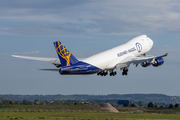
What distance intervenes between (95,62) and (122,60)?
10.8 meters

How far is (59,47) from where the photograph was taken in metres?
65.6

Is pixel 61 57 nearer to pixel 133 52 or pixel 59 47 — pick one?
pixel 59 47

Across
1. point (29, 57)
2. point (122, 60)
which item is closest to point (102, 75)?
point (122, 60)

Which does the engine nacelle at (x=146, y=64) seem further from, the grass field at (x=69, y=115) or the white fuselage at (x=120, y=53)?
the grass field at (x=69, y=115)

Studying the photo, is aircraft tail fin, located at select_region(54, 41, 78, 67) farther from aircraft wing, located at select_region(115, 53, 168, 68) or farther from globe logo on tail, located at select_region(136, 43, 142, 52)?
globe logo on tail, located at select_region(136, 43, 142, 52)

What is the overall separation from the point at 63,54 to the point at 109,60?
13.2 meters

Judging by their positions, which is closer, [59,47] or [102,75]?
[59,47]

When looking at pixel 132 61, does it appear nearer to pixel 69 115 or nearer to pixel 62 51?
pixel 62 51

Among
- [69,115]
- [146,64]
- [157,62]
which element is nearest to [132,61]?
[146,64]

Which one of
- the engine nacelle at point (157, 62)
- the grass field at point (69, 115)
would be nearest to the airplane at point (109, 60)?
the engine nacelle at point (157, 62)

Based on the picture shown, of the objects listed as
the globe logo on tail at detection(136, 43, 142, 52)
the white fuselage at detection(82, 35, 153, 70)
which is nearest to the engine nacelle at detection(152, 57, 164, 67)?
the white fuselage at detection(82, 35, 153, 70)

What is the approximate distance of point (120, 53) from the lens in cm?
7888

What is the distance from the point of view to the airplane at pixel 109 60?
6594 cm

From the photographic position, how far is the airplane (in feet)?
216
